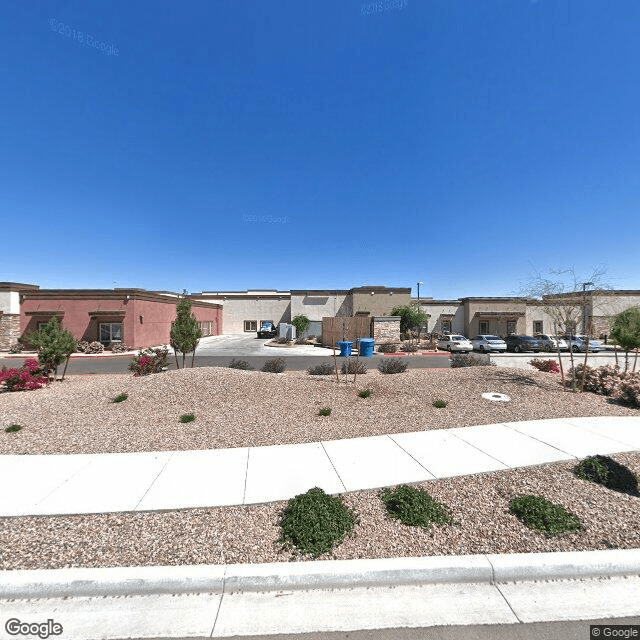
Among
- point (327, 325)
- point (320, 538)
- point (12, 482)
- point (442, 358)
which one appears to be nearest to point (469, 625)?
point (320, 538)

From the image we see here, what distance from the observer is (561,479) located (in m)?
4.22

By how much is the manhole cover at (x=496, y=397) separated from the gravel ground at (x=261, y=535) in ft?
13.4

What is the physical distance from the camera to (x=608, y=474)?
13.6 ft

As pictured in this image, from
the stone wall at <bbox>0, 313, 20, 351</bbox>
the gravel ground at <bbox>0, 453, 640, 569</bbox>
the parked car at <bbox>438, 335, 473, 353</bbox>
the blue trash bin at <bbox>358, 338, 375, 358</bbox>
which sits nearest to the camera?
the gravel ground at <bbox>0, 453, 640, 569</bbox>

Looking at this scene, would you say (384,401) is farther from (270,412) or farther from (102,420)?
(102,420)

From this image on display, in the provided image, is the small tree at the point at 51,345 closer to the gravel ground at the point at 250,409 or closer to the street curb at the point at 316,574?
the gravel ground at the point at 250,409

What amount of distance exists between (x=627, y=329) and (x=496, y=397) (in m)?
6.26

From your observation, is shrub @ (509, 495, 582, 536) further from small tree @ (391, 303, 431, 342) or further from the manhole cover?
small tree @ (391, 303, 431, 342)

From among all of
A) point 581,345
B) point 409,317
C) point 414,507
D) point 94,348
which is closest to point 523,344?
point 581,345

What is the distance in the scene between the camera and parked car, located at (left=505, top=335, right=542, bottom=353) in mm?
24359

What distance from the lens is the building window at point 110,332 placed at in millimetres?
24391

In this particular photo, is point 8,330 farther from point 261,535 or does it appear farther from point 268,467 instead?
point 261,535

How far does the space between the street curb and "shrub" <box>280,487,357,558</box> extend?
214 mm

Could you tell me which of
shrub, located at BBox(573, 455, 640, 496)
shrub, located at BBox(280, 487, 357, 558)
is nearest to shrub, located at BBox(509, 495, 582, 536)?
shrub, located at BBox(573, 455, 640, 496)
